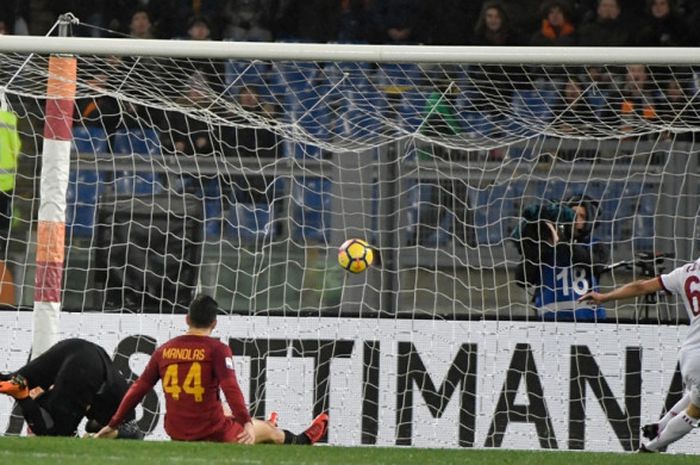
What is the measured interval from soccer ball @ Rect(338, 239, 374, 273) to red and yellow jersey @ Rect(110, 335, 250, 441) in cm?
125

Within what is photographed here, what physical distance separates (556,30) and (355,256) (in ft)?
17.0

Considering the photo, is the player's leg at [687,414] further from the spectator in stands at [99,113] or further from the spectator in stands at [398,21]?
the spectator in stands at [398,21]

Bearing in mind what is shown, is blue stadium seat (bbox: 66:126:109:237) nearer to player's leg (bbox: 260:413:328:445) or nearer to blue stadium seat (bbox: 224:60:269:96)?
blue stadium seat (bbox: 224:60:269:96)

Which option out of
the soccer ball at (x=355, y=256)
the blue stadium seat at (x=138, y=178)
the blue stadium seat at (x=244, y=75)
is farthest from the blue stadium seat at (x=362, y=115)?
the soccer ball at (x=355, y=256)

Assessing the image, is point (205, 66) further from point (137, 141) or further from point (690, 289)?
point (690, 289)

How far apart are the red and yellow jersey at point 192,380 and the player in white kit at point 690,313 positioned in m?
2.11

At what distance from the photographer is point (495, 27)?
12852 millimetres

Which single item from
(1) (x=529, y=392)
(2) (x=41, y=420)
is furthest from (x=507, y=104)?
(2) (x=41, y=420)

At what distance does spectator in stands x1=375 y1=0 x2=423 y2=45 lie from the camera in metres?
13.3

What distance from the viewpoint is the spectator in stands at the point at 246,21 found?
1341 centimetres

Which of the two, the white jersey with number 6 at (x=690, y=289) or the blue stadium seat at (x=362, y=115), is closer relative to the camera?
the white jersey with number 6 at (x=690, y=289)

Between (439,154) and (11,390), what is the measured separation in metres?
3.47

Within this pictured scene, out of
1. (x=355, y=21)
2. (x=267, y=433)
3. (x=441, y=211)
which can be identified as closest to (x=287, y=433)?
(x=267, y=433)

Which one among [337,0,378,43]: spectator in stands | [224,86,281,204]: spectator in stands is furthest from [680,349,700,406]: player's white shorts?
[337,0,378,43]: spectator in stands
